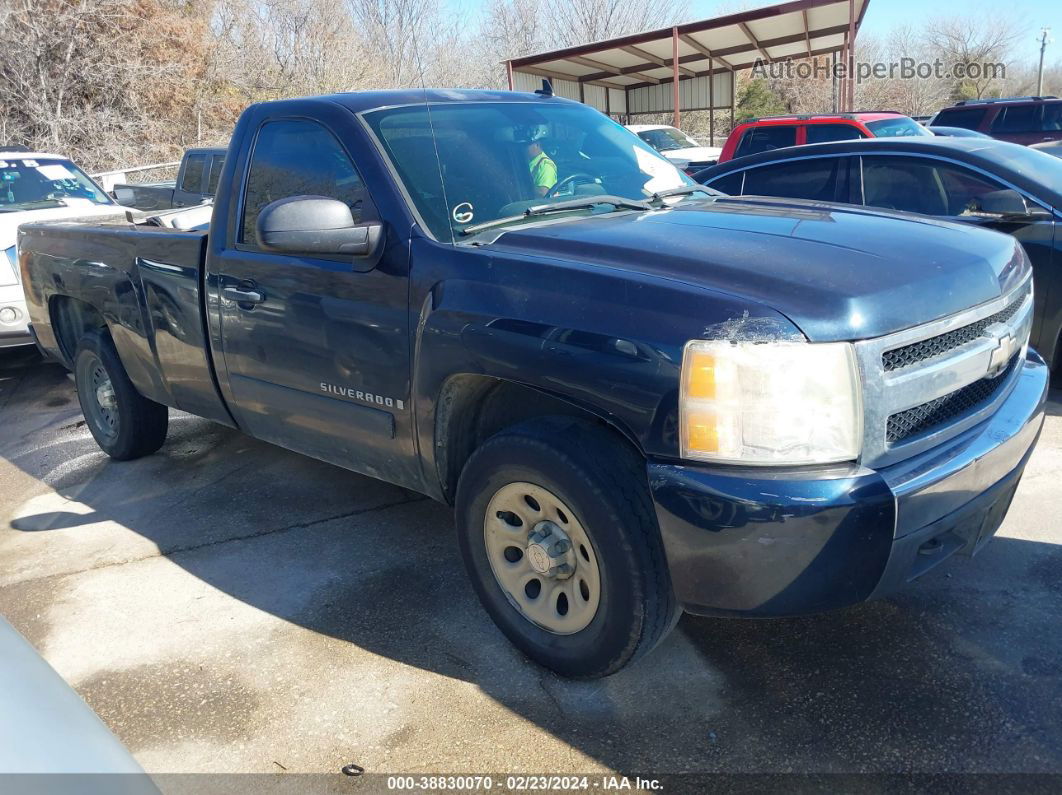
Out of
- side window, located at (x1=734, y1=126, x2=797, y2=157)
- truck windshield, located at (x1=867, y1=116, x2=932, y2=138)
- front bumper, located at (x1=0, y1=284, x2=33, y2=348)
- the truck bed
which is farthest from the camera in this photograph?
side window, located at (x1=734, y1=126, x2=797, y2=157)

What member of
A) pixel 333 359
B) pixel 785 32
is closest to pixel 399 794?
pixel 333 359

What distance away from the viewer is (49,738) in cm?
155

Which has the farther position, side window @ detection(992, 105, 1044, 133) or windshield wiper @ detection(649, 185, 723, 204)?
side window @ detection(992, 105, 1044, 133)

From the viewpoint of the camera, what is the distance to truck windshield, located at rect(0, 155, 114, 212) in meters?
8.78

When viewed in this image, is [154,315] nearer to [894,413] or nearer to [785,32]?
[894,413]

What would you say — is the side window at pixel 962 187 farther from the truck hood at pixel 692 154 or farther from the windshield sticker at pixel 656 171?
the truck hood at pixel 692 154

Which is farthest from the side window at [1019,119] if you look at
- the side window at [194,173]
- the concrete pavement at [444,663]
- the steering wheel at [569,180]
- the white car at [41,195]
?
the steering wheel at [569,180]

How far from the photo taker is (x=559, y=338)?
2.58 metres

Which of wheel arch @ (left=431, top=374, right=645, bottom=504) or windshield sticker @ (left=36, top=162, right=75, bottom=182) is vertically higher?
windshield sticker @ (left=36, top=162, right=75, bottom=182)

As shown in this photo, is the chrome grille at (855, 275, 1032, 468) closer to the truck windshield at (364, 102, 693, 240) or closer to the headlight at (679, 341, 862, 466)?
the headlight at (679, 341, 862, 466)

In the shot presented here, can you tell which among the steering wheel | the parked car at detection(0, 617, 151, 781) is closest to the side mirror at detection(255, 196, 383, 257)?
the steering wheel

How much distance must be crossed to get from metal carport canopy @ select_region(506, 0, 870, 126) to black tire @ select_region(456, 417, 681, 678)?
52.0 ft

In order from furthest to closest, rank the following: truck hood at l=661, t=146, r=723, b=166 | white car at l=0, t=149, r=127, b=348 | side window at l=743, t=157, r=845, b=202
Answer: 1. truck hood at l=661, t=146, r=723, b=166
2. white car at l=0, t=149, r=127, b=348
3. side window at l=743, t=157, r=845, b=202

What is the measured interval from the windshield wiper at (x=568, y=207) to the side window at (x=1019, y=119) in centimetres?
1625
